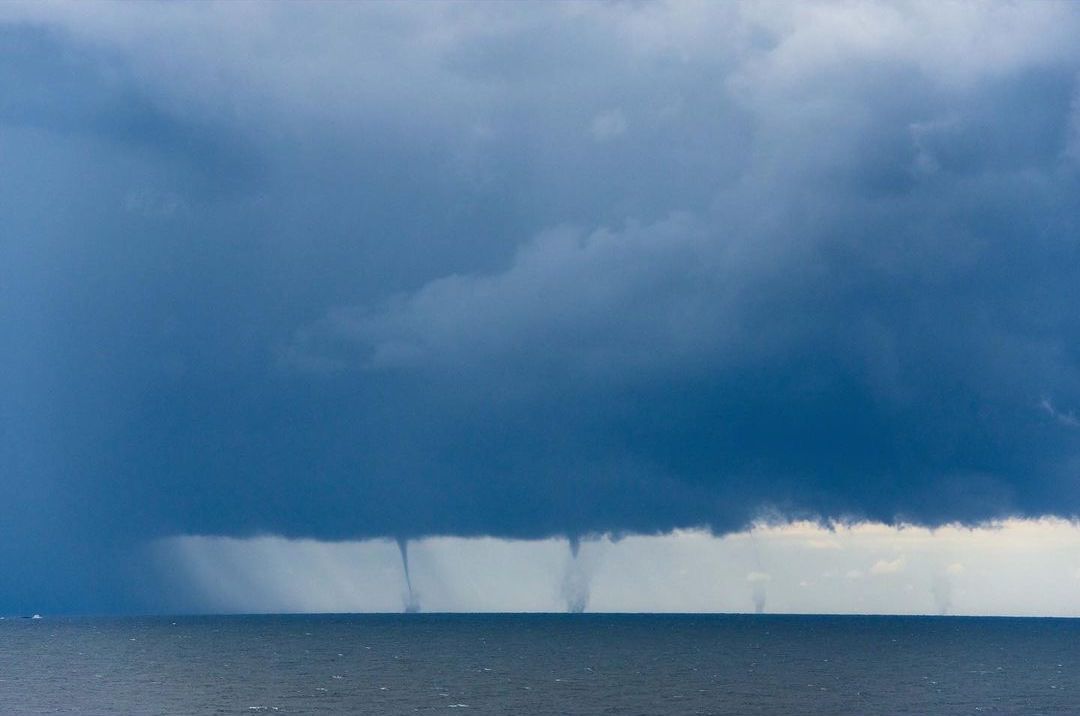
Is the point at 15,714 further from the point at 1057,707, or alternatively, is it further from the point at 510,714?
the point at 1057,707

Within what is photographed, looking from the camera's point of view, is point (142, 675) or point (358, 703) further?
point (142, 675)

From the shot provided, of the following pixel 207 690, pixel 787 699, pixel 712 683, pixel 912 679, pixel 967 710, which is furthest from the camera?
pixel 912 679

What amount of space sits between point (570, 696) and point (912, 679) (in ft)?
203

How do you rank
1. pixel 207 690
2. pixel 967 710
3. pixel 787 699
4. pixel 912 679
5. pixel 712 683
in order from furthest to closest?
1. pixel 912 679
2. pixel 712 683
3. pixel 207 690
4. pixel 787 699
5. pixel 967 710

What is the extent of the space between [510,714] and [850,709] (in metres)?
34.9

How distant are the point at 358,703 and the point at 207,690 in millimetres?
27317

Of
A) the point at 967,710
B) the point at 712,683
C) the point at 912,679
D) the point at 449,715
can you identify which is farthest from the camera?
the point at 912,679

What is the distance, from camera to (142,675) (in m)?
179

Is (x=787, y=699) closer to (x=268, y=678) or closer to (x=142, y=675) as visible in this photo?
(x=268, y=678)

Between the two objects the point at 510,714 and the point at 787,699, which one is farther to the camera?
the point at 787,699

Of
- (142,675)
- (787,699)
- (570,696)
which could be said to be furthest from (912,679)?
(142,675)

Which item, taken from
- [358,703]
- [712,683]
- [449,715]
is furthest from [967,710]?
[358,703]

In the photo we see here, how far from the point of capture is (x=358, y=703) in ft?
434

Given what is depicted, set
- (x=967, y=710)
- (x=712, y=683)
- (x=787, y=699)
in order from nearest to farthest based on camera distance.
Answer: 1. (x=967, y=710)
2. (x=787, y=699)
3. (x=712, y=683)
